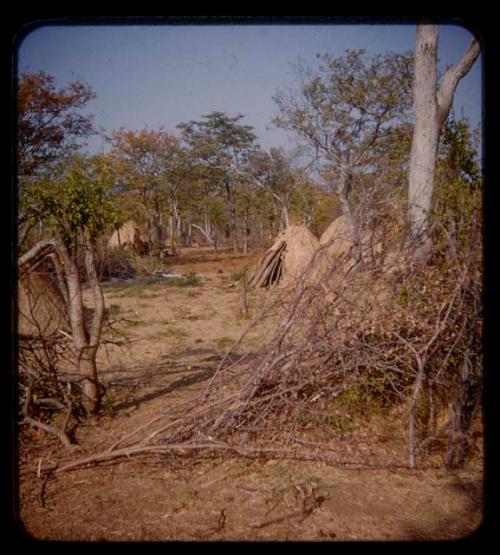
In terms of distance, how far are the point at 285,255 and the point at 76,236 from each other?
31.7 ft

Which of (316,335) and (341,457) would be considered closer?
(341,457)

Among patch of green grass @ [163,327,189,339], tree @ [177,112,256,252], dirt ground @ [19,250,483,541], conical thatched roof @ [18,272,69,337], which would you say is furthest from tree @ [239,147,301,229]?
dirt ground @ [19,250,483,541]

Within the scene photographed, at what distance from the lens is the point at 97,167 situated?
5.16 metres

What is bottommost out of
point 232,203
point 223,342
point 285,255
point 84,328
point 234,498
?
point 234,498


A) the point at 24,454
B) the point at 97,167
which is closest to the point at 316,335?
→ the point at 24,454

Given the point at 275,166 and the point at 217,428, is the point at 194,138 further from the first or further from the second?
the point at 217,428

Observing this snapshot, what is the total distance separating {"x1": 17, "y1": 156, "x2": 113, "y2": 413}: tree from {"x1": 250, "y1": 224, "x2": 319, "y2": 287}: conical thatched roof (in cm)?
890

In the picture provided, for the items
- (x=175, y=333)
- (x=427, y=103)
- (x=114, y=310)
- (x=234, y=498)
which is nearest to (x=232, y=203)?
(x=114, y=310)

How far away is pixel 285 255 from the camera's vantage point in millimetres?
13578

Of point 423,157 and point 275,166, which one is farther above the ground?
point 275,166

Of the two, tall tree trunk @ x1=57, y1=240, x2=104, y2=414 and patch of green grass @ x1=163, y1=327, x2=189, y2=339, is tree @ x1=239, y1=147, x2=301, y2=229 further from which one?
tall tree trunk @ x1=57, y1=240, x2=104, y2=414

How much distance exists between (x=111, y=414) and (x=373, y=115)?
13944 millimetres

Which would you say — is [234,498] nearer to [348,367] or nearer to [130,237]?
[348,367]

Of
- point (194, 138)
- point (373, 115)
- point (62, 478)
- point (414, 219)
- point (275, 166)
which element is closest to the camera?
point (62, 478)
